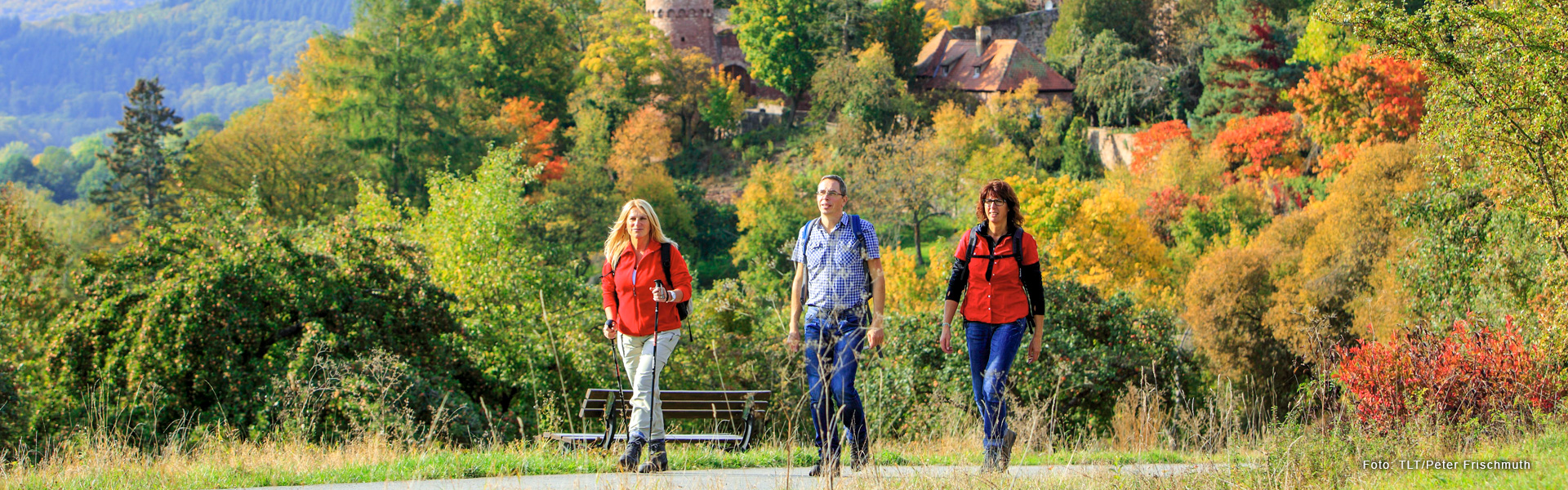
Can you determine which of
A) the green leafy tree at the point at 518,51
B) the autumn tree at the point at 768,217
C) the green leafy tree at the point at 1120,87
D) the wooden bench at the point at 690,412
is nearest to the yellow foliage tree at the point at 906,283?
the autumn tree at the point at 768,217

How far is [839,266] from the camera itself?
5070 millimetres

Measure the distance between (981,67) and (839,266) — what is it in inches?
1711

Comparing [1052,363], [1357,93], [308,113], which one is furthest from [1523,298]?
[308,113]

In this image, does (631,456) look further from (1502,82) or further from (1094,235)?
(1094,235)

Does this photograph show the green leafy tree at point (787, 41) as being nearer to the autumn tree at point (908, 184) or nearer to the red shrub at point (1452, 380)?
the autumn tree at point (908, 184)

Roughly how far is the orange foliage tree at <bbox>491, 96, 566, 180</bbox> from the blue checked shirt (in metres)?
35.0

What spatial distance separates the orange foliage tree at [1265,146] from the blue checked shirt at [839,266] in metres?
30.7

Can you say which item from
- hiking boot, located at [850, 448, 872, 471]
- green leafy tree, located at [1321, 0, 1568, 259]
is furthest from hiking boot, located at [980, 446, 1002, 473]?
green leafy tree, located at [1321, 0, 1568, 259]

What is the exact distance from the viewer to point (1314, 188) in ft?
102

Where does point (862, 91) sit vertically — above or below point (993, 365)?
above

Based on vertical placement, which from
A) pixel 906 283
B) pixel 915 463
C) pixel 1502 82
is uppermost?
pixel 1502 82

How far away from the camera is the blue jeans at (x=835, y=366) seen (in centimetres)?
489

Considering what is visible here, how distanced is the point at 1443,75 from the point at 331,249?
10.6 metres

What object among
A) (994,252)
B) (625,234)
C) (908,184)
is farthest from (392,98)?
(994,252)
